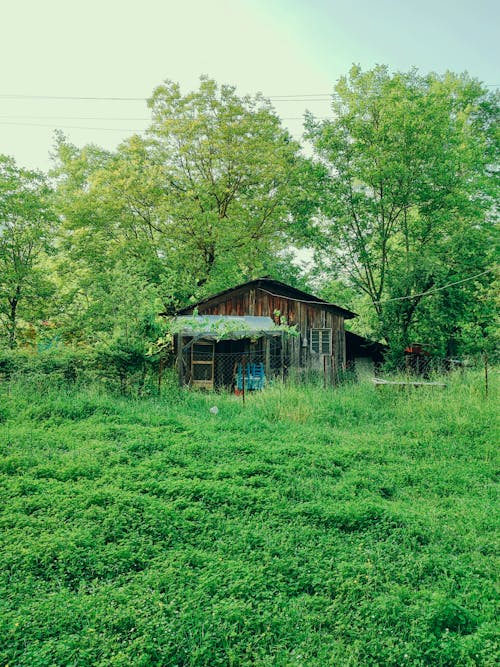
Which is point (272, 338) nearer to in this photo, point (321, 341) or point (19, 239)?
point (321, 341)

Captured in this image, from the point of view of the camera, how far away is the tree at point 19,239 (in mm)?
13133

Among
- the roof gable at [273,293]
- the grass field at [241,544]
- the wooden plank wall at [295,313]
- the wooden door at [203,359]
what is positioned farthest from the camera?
the wooden door at [203,359]

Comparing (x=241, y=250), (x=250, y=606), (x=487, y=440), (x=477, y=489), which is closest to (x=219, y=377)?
(x=241, y=250)

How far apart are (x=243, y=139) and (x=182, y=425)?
17.1 m

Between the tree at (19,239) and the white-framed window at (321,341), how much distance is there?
406 inches

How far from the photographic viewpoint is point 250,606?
374 centimetres

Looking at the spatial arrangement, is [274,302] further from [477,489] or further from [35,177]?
[477,489]

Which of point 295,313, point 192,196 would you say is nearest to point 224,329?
point 295,313

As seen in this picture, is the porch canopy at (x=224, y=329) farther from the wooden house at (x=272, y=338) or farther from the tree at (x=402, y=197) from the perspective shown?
the tree at (x=402, y=197)

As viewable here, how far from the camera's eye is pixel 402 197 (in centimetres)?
2102

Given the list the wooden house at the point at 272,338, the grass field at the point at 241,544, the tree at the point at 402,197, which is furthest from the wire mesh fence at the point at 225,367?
the grass field at the point at 241,544

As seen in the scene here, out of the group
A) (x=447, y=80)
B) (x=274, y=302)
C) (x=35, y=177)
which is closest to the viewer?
(x=35, y=177)

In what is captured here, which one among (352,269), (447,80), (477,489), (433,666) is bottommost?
(433,666)

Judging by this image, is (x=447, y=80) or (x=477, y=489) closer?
(x=477, y=489)
